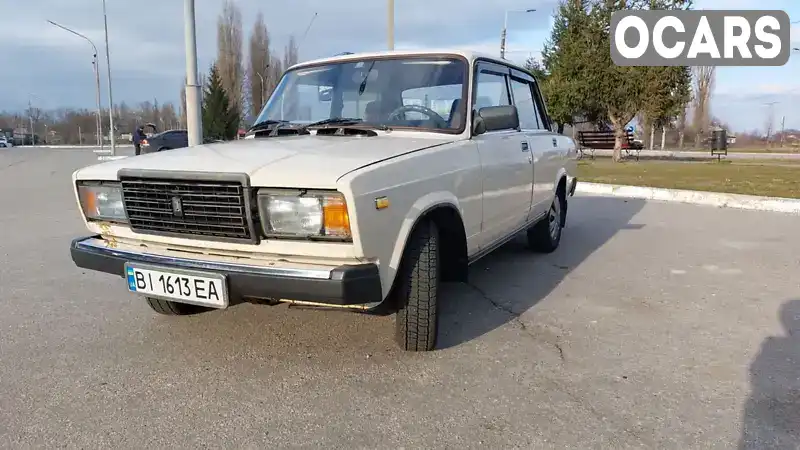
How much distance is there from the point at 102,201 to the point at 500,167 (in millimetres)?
2421

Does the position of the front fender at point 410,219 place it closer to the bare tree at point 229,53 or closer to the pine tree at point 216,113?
the pine tree at point 216,113

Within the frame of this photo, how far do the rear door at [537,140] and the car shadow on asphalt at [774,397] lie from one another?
6.68 ft

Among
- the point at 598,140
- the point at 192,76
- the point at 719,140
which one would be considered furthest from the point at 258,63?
the point at 192,76

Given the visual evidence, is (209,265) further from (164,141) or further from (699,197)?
(164,141)

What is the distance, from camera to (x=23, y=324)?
3557 mm

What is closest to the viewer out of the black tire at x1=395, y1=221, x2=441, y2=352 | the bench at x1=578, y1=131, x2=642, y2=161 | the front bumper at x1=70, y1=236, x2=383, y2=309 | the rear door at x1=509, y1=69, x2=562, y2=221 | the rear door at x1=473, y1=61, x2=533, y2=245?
the front bumper at x1=70, y1=236, x2=383, y2=309

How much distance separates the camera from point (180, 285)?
2.73m

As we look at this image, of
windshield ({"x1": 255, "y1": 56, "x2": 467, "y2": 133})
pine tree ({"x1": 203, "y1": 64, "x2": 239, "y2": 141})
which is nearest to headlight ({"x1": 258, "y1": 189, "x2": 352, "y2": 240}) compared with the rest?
windshield ({"x1": 255, "y1": 56, "x2": 467, "y2": 133})

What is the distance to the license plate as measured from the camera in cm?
263

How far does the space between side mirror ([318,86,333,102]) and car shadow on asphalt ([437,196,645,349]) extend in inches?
62.8

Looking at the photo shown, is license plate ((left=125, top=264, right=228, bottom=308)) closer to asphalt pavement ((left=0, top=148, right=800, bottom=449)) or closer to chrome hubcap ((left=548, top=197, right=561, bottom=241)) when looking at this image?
asphalt pavement ((left=0, top=148, right=800, bottom=449))

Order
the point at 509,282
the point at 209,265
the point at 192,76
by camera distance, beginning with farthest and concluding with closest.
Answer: the point at 192,76, the point at 509,282, the point at 209,265

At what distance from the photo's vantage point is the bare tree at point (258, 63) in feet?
129

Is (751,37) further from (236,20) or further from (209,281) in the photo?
(236,20)
